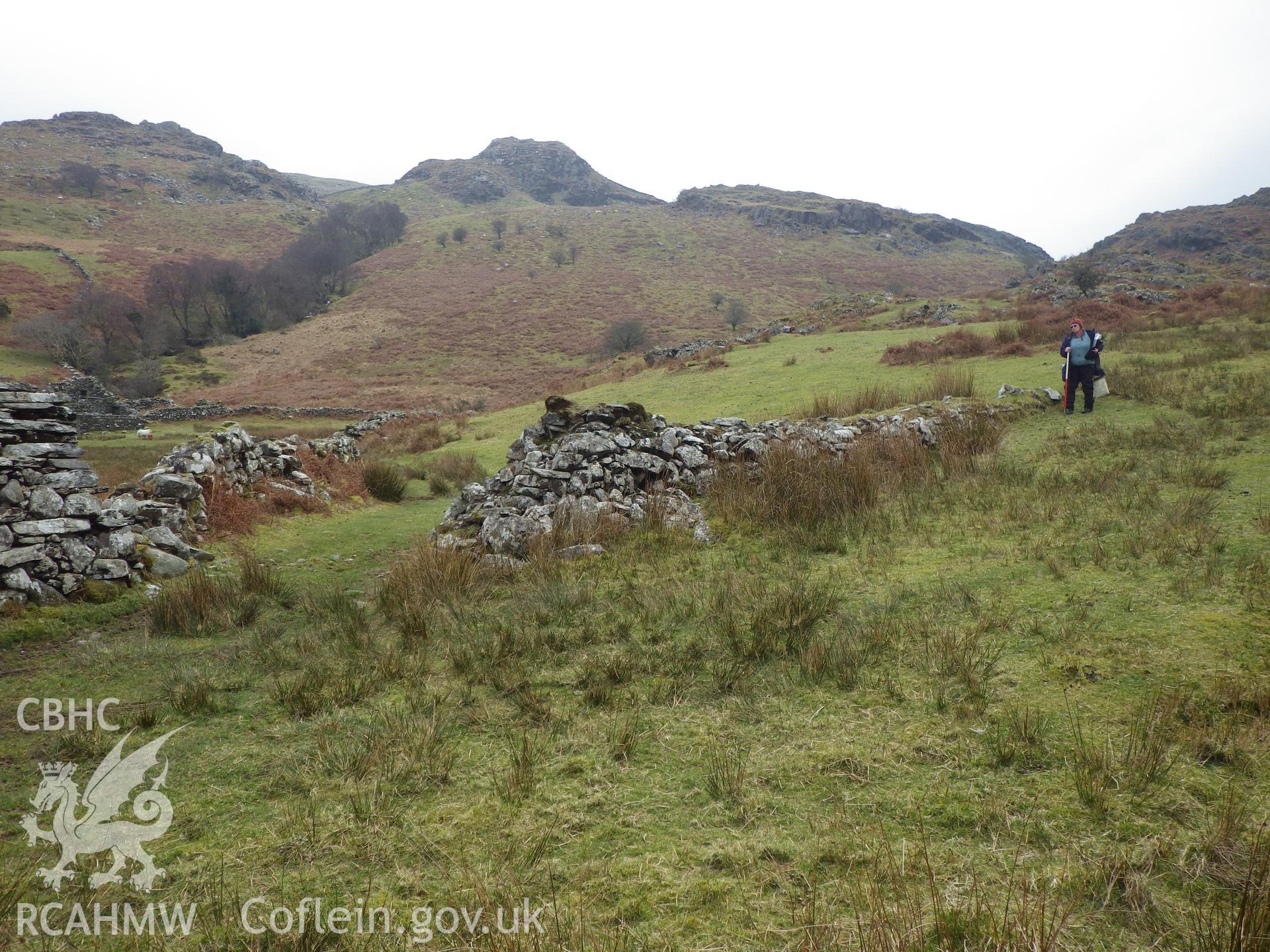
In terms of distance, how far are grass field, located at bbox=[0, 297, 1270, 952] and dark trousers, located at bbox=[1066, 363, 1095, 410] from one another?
14.6 feet

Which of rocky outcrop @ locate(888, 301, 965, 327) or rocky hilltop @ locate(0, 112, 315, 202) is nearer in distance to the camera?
rocky outcrop @ locate(888, 301, 965, 327)

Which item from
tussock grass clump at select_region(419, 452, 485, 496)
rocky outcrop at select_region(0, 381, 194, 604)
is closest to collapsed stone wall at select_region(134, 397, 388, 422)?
tussock grass clump at select_region(419, 452, 485, 496)

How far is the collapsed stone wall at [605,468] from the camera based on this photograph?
7.34 meters

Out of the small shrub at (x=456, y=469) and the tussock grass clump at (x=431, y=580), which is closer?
the tussock grass clump at (x=431, y=580)

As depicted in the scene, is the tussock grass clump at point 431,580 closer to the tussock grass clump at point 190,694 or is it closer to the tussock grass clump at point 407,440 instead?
the tussock grass clump at point 190,694

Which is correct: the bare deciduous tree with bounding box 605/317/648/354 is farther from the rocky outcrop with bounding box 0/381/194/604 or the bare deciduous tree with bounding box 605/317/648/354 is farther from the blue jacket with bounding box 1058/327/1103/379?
the rocky outcrop with bounding box 0/381/194/604

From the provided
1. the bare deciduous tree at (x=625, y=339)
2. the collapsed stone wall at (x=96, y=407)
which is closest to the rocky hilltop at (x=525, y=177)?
the bare deciduous tree at (x=625, y=339)

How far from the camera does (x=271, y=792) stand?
2994 millimetres

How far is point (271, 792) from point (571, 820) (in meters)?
1.56

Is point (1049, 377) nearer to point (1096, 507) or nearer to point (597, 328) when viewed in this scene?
point (1096, 507)

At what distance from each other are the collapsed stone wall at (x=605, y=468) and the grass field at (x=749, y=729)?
819mm

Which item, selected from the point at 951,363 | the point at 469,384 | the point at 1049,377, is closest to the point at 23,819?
the point at 1049,377

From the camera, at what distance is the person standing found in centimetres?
1091

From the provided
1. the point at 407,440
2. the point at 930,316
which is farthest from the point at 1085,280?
the point at 407,440
